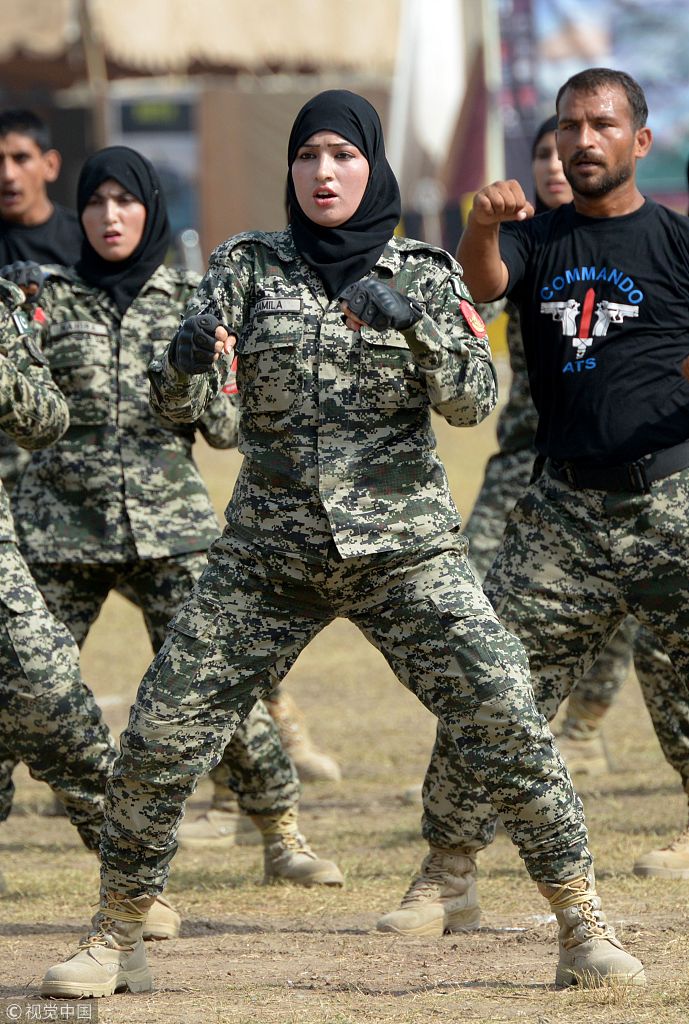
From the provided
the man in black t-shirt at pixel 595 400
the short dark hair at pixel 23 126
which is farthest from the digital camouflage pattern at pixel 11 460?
the man in black t-shirt at pixel 595 400

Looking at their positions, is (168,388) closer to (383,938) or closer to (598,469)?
(598,469)

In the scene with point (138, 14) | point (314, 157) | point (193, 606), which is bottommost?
point (193, 606)

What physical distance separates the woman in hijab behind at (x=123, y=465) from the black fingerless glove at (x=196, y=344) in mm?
1814

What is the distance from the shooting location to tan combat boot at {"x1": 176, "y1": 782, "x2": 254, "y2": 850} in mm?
6949

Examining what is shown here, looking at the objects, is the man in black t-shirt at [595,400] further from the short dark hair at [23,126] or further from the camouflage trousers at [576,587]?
the short dark hair at [23,126]

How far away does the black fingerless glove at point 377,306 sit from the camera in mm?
4203

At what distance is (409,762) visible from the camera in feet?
27.8

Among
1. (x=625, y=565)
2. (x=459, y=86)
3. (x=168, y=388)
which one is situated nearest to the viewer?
(x=168, y=388)

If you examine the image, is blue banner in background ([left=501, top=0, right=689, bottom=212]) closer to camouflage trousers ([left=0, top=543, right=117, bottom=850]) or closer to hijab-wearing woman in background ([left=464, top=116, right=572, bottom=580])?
hijab-wearing woman in background ([left=464, top=116, right=572, bottom=580])

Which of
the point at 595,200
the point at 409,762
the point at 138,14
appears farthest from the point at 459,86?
the point at 595,200

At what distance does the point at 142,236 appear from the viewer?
6.31m

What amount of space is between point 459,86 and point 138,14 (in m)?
10.0

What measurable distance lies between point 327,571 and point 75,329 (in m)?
2.02

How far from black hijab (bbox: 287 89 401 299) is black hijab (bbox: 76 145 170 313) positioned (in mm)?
1616
